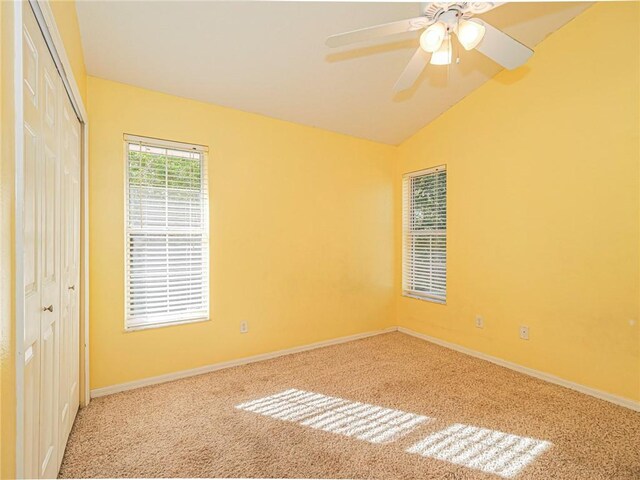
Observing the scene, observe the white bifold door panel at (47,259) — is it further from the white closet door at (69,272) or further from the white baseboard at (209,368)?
the white baseboard at (209,368)

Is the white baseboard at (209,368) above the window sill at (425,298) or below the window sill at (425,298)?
below

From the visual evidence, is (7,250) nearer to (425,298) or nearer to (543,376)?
(543,376)

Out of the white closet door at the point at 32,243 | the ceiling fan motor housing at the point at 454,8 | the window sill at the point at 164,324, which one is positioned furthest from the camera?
the window sill at the point at 164,324

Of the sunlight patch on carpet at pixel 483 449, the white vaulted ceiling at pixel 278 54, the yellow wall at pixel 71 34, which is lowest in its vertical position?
the sunlight patch on carpet at pixel 483 449

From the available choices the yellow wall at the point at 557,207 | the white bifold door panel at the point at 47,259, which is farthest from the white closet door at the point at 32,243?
the yellow wall at the point at 557,207

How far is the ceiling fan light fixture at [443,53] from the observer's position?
5.53ft

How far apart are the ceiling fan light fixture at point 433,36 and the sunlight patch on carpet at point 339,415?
2207mm

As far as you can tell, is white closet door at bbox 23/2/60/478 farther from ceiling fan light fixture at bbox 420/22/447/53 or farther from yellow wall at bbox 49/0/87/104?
ceiling fan light fixture at bbox 420/22/447/53

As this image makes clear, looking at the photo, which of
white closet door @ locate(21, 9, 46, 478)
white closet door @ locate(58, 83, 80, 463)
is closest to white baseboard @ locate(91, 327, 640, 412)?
white closet door @ locate(58, 83, 80, 463)

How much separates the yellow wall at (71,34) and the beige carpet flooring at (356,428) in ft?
7.34

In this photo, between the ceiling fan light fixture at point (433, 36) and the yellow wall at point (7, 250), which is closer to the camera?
the yellow wall at point (7, 250)

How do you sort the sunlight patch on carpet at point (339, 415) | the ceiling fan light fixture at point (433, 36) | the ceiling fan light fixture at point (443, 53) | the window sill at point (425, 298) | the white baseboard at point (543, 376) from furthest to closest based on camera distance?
1. the window sill at point (425, 298)
2. the white baseboard at point (543, 376)
3. the sunlight patch on carpet at point (339, 415)
4. the ceiling fan light fixture at point (443, 53)
5. the ceiling fan light fixture at point (433, 36)

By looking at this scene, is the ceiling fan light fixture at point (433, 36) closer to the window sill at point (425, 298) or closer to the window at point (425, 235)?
the window at point (425, 235)

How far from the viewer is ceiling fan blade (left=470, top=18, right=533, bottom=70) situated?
1486 millimetres
